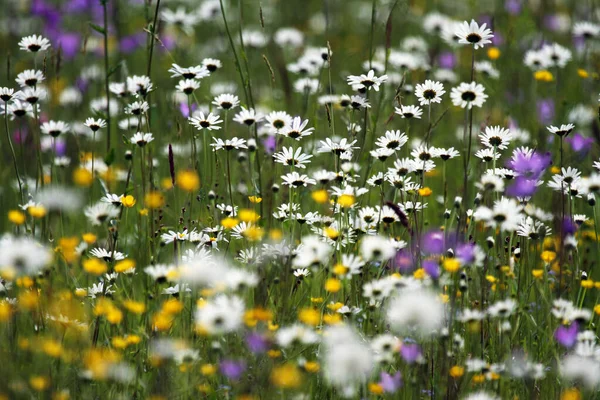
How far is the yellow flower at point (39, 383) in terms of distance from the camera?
1.73m

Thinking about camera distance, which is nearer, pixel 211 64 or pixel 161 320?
pixel 161 320

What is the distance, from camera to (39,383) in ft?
5.65

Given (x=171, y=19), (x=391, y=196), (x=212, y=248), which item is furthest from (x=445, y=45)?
(x=212, y=248)

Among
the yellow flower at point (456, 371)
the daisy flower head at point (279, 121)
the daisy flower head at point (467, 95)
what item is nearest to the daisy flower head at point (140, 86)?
the daisy flower head at point (279, 121)

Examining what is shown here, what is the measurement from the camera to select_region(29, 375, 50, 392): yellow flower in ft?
5.66

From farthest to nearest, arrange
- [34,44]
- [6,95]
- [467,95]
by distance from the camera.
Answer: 1. [34,44]
2. [6,95]
3. [467,95]

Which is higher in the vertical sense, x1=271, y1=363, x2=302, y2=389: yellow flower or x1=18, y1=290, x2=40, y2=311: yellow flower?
x1=18, y1=290, x2=40, y2=311: yellow flower

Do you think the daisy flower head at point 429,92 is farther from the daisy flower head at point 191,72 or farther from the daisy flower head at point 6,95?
the daisy flower head at point 6,95

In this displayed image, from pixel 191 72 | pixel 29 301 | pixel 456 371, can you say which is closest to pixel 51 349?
pixel 29 301

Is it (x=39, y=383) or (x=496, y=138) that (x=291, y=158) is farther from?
(x=39, y=383)

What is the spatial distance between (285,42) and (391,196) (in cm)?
264

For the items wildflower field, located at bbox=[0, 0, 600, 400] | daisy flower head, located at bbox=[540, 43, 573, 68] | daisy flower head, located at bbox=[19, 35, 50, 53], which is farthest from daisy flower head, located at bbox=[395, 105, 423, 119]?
daisy flower head, located at bbox=[540, 43, 573, 68]

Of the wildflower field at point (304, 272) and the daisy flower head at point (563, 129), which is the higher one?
the daisy flower head at point (563, 129)

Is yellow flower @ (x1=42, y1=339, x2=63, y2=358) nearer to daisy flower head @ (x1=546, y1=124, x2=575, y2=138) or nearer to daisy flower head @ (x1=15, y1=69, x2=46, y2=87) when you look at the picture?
daisy flower head @ (x1=15, y1=69, x2=46, y2=87)
